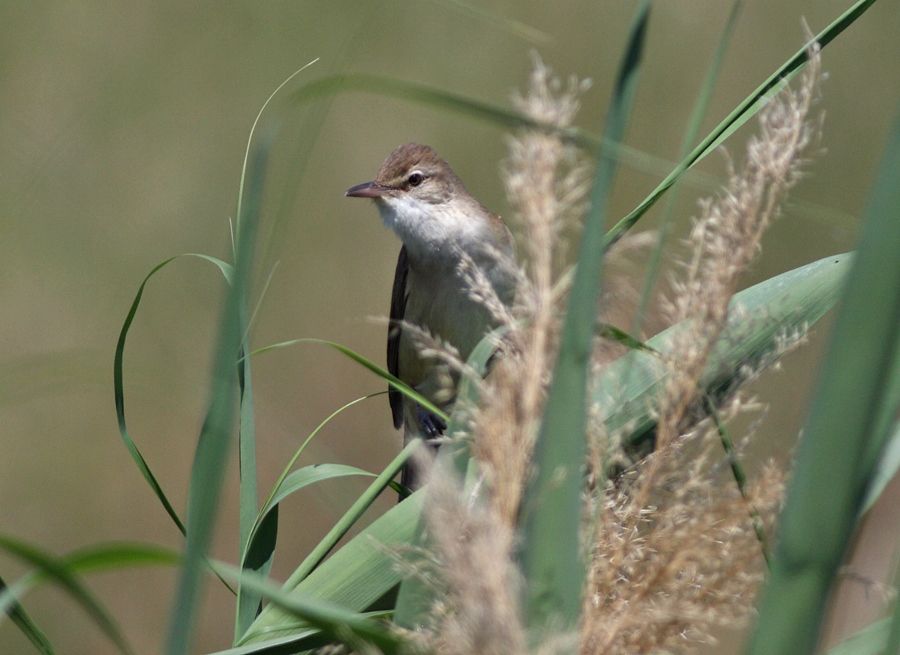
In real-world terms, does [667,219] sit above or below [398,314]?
below

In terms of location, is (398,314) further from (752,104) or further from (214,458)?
(214,458)

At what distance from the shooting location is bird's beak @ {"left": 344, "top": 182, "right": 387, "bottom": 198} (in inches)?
123

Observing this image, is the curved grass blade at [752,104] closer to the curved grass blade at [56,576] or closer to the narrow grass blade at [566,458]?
the narrow grass blade at [566,458]

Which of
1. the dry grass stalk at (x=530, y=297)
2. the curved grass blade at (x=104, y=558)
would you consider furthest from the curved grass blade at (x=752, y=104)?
the curved grass blade at (x=104, y=558)

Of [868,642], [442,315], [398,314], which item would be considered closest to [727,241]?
[868,642]

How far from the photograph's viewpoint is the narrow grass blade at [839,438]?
712 mm

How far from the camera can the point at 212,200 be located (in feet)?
18.5

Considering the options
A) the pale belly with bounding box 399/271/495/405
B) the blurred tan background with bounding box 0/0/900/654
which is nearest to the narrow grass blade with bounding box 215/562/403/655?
the pale belly with bounding box 399/271/495/405

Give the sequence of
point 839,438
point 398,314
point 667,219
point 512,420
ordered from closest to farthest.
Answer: point 839,438 → point 512,420 → point 667,219 → point 398,314

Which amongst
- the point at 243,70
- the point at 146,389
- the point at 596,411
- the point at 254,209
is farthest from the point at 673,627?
the point at 243,70

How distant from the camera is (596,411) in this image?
36.2 inches

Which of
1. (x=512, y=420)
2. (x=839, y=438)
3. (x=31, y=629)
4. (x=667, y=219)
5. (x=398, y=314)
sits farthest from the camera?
(x=398, y=314)

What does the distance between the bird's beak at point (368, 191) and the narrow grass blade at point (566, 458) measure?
2.33 meters

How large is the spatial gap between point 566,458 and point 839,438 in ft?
0.57
